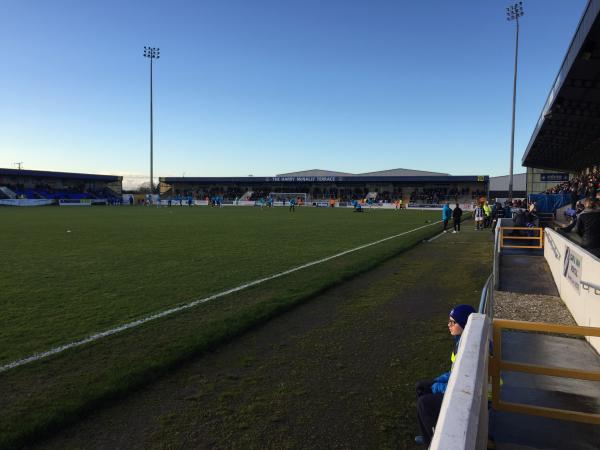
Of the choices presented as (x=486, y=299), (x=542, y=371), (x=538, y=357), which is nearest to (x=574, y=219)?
(x=538, y=357)

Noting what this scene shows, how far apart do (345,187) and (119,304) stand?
249ft

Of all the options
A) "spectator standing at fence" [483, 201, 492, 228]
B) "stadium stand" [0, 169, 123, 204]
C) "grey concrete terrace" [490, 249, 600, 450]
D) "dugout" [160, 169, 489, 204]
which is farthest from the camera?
"dugout" [160, 169, 489, 204]

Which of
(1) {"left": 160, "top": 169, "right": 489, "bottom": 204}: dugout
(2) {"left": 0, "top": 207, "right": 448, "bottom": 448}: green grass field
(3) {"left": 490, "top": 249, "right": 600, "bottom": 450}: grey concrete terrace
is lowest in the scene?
(3) {"left": 490, "top": 249, "right": 600, "bottom": 450}: grey concrete terrace

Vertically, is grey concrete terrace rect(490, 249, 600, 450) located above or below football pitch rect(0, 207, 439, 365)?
below

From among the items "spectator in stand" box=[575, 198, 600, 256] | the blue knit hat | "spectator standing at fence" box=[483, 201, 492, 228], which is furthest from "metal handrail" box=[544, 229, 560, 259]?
"spectator standing at fence" box=[483, 201, 492, 228]

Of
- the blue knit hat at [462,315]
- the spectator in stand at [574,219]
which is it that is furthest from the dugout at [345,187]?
the blue knit hat at [462,315]

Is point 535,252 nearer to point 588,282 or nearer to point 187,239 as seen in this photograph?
point 588,282

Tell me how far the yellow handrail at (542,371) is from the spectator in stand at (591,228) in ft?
19.0

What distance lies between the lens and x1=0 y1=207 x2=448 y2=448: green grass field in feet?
13.5

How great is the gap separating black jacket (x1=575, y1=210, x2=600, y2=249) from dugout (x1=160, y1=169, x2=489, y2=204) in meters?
64.8

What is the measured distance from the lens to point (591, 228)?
8023 millimetres

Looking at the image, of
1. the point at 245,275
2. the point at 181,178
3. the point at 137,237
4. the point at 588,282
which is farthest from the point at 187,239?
the point at 181,178

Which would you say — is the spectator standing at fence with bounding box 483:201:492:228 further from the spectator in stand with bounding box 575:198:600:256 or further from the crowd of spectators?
the spectator in stand with bounding box 575:198:600:256

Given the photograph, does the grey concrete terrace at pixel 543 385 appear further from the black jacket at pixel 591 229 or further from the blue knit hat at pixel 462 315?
the black jacket at pixel 591 229
